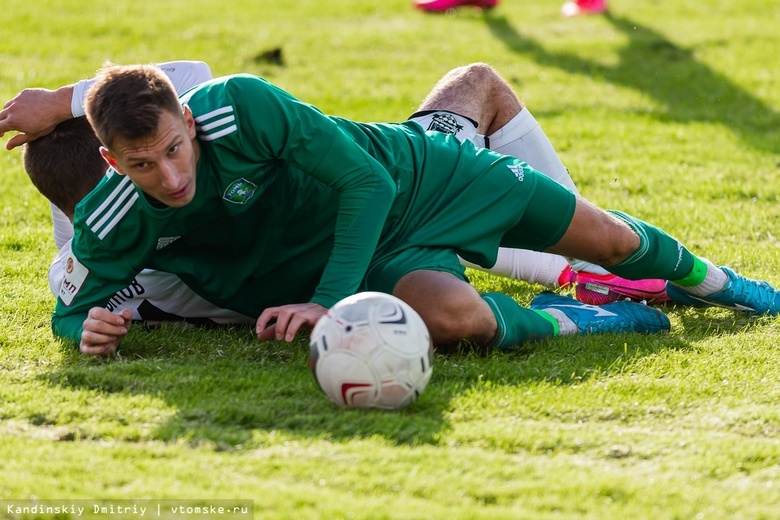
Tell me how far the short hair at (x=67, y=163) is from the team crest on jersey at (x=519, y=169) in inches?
73.8

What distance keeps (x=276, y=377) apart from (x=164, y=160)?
98cm

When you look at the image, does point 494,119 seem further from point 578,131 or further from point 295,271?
point 578,131

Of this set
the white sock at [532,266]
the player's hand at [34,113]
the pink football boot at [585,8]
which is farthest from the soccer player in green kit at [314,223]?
the pink football boot at [585,8]

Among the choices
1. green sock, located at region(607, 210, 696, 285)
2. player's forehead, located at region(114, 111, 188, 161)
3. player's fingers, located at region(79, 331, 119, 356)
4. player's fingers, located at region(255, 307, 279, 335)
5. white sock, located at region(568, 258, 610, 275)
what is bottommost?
white sock, located at region(568, 258, 610, 275)

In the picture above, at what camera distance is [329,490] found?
311 centimetres

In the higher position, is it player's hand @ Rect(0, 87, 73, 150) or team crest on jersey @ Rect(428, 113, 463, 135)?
player's hand @ Rect(0, 87, 73, 150)

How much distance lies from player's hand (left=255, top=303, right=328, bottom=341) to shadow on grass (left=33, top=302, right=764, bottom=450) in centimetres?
23

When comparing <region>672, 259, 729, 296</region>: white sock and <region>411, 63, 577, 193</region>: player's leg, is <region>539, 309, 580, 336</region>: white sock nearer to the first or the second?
<region>672, 259, 729, 296</region>: white sock

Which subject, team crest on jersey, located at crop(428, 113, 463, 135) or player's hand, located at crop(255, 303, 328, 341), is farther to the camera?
team crest on jersey, located at crop(428, 113, 463, 135)

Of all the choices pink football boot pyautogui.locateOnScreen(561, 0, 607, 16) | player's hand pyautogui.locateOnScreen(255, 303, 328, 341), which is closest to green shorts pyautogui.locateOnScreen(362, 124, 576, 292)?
player's hand pyautogui.locateOnScreen(255, 303, 328, 341)

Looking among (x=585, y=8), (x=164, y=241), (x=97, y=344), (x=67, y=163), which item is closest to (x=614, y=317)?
(x=164, y=241)

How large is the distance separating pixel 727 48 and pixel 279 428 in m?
9.14

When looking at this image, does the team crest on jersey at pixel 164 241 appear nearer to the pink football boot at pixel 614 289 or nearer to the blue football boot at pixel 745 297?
the pink football boot at pixel 614 289

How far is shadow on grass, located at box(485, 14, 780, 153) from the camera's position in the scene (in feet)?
29.5
